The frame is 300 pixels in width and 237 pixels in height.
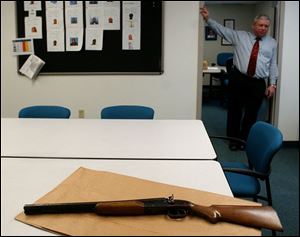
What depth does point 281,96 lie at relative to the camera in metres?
4.59

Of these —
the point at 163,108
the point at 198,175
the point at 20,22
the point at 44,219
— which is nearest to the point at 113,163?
the point at 198,175

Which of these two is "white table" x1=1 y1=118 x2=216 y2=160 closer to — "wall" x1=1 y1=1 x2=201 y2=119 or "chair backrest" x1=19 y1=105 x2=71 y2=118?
"chair backrest" x1=19 y1=105 x2=71 y2=118

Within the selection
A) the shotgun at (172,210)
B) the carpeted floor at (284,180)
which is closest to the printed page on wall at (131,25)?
the carpeted floor at (284,180)

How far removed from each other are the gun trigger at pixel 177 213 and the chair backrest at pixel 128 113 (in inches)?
72.7

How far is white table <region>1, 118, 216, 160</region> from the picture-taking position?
2008 millimetres

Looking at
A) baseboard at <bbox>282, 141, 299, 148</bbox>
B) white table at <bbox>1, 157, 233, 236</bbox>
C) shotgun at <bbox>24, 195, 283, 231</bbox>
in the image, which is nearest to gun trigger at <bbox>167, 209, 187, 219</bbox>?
shotgun at <bbox>24, 195, 283, 231</bbox>

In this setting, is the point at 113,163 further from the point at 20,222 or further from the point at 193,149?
the point at 20,222

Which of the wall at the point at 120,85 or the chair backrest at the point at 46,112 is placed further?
the wall at the point at 120,85

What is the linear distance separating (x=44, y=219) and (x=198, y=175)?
717mm

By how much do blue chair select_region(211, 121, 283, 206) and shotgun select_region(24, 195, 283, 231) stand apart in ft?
2.86

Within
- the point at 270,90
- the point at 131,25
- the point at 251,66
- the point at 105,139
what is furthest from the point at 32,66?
the point at 270,90

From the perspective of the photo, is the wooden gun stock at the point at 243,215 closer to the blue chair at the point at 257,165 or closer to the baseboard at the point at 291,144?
the blue chair at the point at 257,165

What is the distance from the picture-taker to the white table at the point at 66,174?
144cm

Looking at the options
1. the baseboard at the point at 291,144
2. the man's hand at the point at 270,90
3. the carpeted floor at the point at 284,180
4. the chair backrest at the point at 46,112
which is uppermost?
the man's hand at the point at 270,90
